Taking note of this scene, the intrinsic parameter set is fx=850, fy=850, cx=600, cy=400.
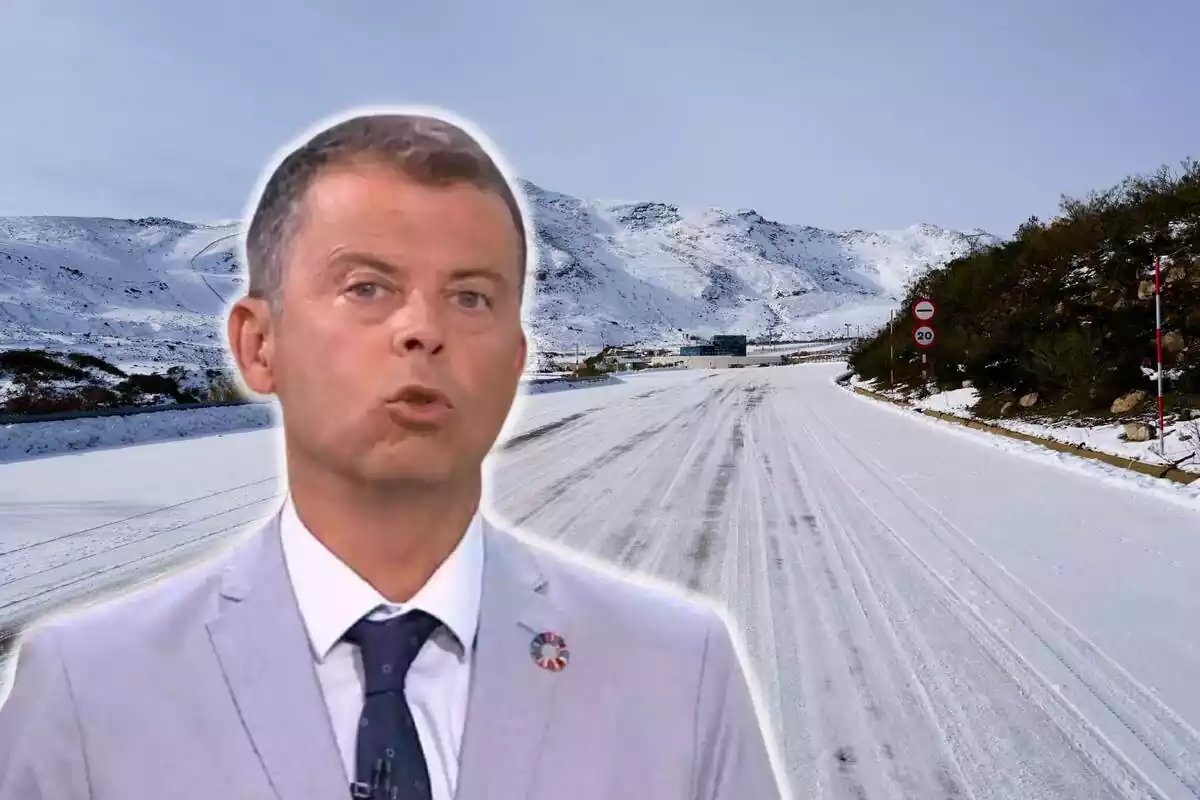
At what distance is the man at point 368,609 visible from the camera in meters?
0.78

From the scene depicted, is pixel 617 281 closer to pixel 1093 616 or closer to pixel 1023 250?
pixel 1023 250

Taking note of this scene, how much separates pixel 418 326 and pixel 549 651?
0.38 metres

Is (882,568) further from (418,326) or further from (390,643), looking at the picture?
(418,326)

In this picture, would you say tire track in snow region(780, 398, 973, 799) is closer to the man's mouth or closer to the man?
the man

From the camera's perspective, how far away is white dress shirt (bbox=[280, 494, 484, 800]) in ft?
2.75

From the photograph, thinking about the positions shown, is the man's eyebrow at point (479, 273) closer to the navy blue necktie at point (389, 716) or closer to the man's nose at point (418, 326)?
the man's nose at point (418, 326)

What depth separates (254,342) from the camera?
870 millimetres

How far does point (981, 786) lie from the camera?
3090mm

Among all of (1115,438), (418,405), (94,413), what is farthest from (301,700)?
(94,413)

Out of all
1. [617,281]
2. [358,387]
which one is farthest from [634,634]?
[617,281]

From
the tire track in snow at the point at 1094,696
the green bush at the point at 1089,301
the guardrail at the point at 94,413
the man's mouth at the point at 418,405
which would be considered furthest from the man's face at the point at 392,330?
the green bush at the point at 1089,301

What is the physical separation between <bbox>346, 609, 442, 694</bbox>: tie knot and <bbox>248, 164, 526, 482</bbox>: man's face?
170mm

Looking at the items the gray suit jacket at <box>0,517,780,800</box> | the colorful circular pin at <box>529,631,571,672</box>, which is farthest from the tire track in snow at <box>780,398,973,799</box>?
the colorful circular pin at <box>529,631,571,672</box>

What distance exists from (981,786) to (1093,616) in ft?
8.07
